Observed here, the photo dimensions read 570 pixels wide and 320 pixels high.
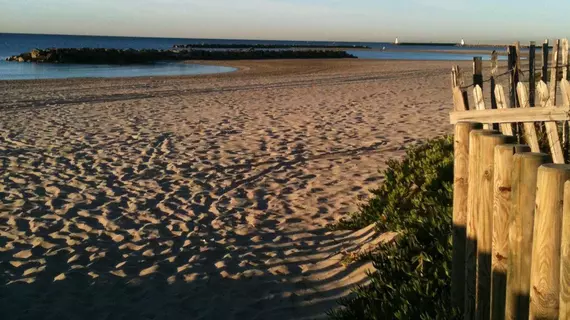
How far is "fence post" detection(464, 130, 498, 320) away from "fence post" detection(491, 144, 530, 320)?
204mm

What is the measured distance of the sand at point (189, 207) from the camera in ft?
14.0

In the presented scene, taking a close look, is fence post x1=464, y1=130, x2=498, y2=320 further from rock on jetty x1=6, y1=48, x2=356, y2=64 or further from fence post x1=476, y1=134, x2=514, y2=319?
rock on jetty x1=6, y1=48, x2=356, y2=64

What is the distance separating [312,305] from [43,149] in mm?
6927

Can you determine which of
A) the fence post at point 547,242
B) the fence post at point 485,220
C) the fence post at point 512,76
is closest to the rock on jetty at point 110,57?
the fence post at point 512,76

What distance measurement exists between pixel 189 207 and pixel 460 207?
3.99m

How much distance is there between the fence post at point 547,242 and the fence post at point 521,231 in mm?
104

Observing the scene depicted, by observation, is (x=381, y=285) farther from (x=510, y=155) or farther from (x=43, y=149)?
(x=43, y=149)

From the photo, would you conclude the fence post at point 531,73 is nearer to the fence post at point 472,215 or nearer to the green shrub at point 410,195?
the green shrub at point 410,195

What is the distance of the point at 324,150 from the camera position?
30.0 ft

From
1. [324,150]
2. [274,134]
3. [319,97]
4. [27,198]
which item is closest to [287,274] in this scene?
[27,198]

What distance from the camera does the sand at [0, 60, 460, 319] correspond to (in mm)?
4277

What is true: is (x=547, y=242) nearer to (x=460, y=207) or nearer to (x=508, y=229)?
(x=508, y=229)

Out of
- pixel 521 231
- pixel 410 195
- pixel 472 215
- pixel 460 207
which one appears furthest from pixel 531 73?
pixel 521 231

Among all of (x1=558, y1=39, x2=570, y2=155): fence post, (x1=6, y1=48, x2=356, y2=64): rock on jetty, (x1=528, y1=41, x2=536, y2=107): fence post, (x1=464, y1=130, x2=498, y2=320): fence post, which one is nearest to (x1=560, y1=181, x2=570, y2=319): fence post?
(x1=464, y1=130, x2=498, y2=320): fence post
